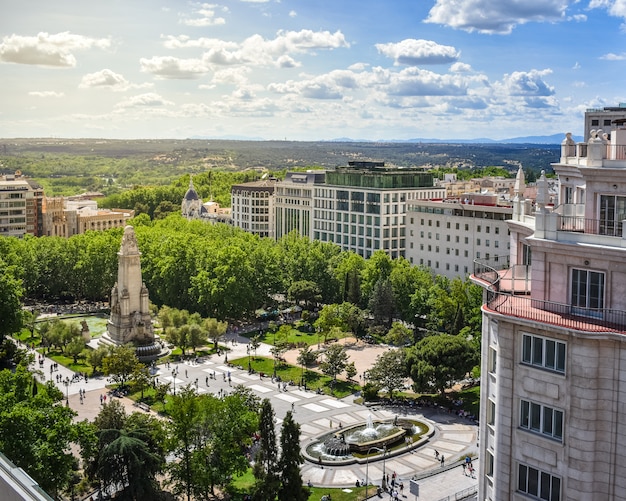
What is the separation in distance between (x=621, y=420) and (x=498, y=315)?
17.5 feet

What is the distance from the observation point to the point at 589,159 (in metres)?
26.7

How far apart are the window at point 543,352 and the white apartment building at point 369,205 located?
93.0m

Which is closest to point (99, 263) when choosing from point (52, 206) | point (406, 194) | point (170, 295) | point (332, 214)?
point (170, 295)

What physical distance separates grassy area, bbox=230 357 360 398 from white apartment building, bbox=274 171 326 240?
62.0 m

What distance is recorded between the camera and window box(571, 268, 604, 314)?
26.0m

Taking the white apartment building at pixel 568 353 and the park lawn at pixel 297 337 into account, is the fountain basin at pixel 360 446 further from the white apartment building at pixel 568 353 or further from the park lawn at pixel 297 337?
the park lawn at pixel 297 337

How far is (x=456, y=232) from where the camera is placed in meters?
108

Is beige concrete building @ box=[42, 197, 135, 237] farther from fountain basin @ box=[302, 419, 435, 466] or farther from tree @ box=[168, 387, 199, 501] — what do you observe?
tree @ box=[168, 387, 199, 501]

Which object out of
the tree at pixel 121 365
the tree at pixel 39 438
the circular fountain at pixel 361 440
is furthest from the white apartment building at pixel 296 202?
the tree at pixel 39 438

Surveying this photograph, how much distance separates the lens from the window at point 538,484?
25.8m

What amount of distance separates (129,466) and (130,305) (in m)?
43.2

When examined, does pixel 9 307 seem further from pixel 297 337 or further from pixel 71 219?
pixel 71 219

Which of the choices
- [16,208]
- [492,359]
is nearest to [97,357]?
[492,359]

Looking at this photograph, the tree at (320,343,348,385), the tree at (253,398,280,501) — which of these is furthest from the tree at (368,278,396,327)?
the tree at (253,398,280,501)
